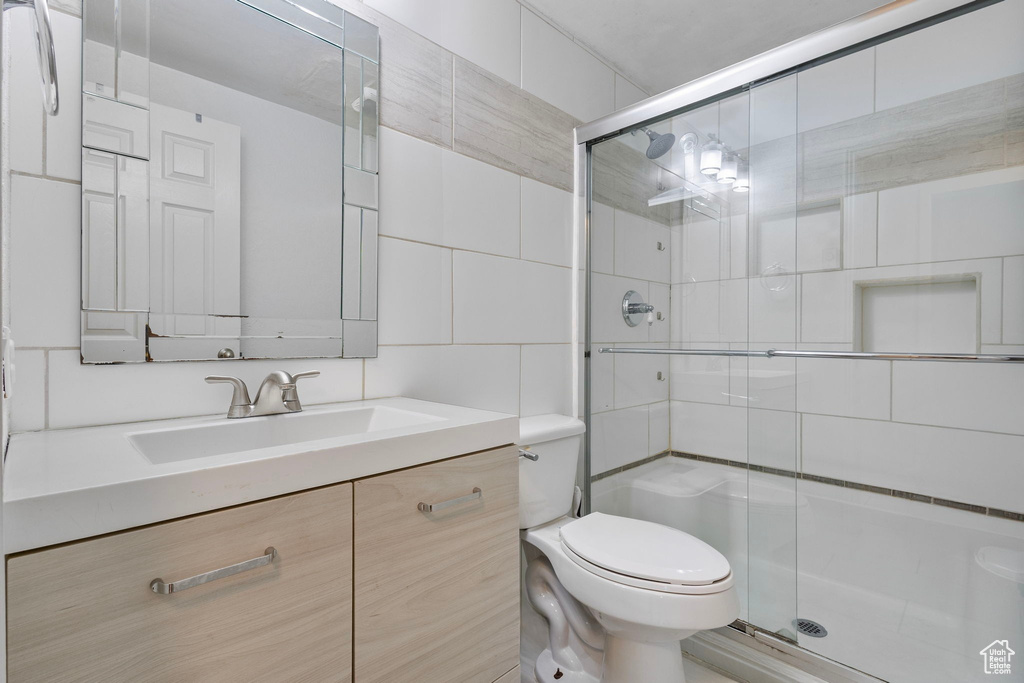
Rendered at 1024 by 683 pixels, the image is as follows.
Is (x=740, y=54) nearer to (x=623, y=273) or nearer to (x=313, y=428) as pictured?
(x=623, y=273)

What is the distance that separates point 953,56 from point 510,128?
3.99ft

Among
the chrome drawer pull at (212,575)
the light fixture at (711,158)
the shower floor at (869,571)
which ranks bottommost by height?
the shower floor at (869,571)

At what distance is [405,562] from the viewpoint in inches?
34.1

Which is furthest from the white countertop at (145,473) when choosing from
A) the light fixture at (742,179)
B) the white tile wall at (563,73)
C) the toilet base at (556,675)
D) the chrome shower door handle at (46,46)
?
the white tile wall at (563,73)

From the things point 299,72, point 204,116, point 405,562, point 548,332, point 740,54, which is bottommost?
point 405,562

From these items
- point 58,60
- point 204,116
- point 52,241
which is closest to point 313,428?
point 52,241

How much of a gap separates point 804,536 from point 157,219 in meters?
1.85

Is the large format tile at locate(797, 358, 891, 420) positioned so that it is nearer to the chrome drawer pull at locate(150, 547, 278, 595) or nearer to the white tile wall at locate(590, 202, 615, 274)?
the white tile wall at locate(590, 202, 615, 274)

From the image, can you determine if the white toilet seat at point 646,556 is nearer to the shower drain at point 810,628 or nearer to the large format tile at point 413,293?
the shower drain at point 810,628

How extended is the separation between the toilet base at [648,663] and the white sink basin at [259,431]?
2.84 feet

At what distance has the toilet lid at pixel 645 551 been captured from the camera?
1234 millimetres

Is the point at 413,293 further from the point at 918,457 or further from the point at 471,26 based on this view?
the point at 918,457

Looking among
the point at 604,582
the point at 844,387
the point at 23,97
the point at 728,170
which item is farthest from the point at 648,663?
the point at 23,97

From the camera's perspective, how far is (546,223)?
6.32 ft
